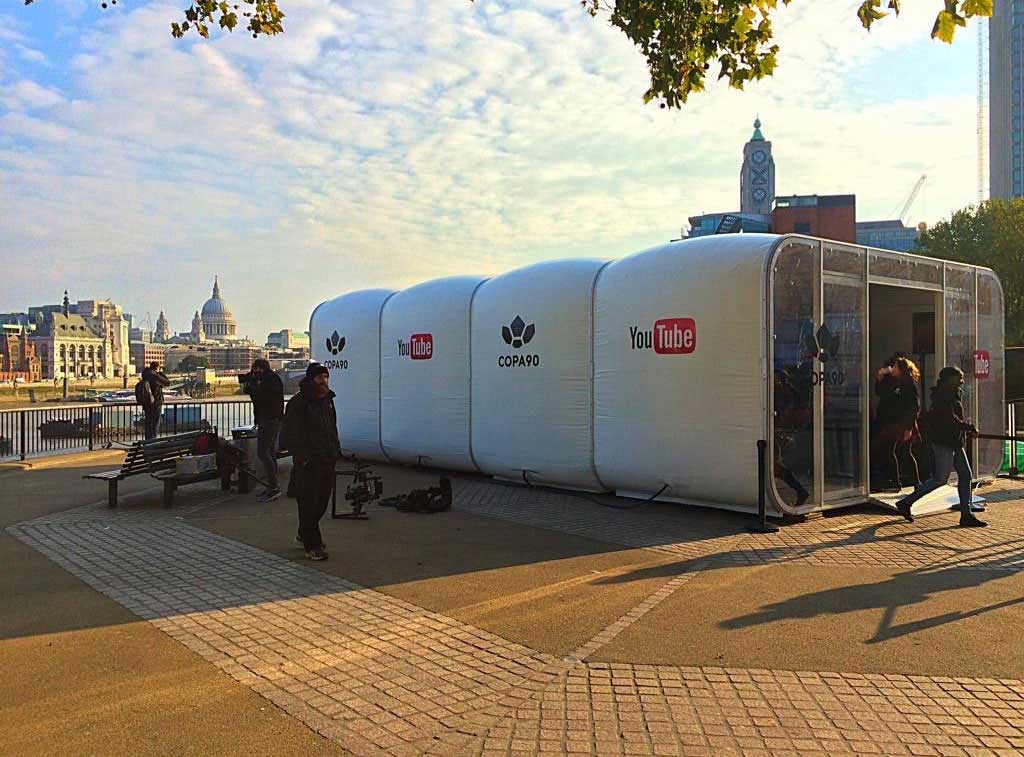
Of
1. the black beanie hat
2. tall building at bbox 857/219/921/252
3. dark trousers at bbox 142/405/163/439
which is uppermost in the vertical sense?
tall building at bbox 857/219/921/252

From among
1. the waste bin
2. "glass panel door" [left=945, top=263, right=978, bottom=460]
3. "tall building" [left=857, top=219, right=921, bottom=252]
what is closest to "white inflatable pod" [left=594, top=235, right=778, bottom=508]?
"glass panel door" [left=945, top=263, right=978, bottom=460]

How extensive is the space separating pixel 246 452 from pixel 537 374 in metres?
4.61

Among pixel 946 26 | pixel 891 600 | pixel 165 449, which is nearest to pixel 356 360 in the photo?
pixel 165 449

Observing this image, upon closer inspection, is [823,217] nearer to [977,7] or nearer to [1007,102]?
[1007,102]

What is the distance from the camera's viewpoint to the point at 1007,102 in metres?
144

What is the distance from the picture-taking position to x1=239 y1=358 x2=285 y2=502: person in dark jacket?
37.0ft

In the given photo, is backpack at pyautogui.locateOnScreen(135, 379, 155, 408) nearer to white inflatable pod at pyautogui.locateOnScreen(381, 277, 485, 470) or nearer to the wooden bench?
the wooden bench

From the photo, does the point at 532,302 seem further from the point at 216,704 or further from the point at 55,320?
the point at 55,320

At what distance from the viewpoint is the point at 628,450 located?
1029cm

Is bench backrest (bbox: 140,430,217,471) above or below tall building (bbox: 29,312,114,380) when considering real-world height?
below

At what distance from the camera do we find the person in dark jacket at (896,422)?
395 inches

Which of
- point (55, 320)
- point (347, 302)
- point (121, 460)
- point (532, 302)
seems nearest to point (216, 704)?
point (532, 302)

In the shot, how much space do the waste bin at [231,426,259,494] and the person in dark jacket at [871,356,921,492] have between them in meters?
8.48

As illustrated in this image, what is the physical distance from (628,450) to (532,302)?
2625 millimetres
